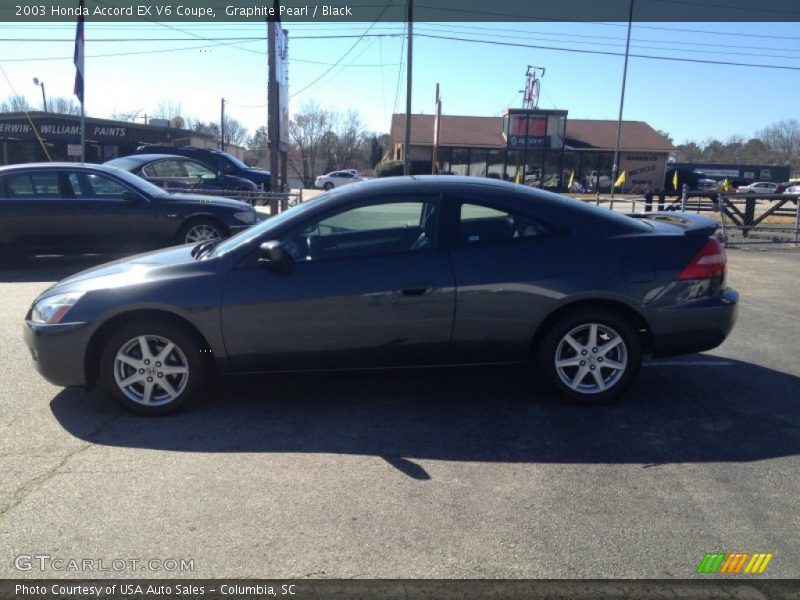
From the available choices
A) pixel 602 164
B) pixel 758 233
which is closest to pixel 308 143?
pixel 602 164

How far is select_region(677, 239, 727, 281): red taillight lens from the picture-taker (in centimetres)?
491

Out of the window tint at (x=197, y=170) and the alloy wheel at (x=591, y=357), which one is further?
the window tint at (x=197, y=170)

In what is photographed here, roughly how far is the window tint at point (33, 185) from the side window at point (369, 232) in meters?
6.87

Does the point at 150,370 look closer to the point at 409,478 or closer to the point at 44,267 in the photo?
the point at 409,478

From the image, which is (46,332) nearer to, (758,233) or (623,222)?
(623,222)

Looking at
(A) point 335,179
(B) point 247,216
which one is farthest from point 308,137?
(B) point 247,216

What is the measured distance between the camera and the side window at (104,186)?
1014 centimetres

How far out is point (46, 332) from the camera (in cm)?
470

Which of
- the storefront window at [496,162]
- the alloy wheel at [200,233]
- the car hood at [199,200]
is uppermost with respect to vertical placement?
the storefront window at [496,162]

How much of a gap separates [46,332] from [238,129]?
3967 inches

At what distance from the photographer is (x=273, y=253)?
4629 millimetres

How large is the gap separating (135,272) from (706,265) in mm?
4029

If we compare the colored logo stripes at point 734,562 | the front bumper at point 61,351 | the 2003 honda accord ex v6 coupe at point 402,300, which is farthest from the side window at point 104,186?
the colored logo stripes at point 734,562

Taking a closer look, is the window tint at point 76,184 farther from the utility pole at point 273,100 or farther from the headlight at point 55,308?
the utility pole at point 273,100
